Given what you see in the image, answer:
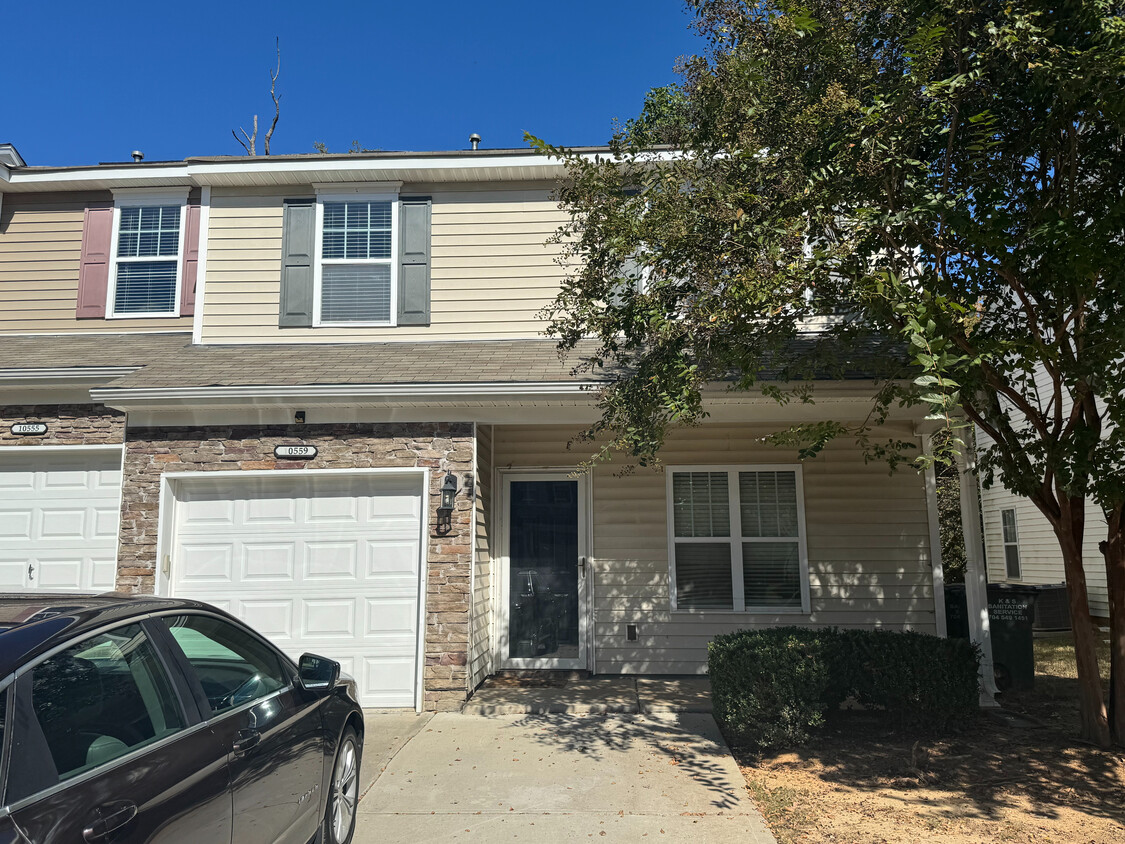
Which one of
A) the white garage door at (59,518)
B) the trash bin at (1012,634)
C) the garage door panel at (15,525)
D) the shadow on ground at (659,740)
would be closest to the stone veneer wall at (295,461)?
the white garage door at (59,518)

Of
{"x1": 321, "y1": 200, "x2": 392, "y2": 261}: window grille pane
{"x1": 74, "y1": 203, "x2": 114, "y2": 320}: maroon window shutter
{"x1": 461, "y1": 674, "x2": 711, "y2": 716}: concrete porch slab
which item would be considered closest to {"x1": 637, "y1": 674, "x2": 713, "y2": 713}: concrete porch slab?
{"x1": 461, "y1": 674, "x2": 711, "y2": 716}: concrete porch slab

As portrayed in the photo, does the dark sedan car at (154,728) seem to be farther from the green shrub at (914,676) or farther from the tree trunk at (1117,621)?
the tree trunk at (1117,621)

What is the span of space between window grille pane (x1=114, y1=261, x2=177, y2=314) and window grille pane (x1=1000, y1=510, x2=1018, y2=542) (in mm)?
16352

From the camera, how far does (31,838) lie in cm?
198

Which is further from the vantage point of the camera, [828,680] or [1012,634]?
[1012,634]

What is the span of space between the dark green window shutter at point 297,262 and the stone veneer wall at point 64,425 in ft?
6.91

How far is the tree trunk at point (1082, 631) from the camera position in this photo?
19.5 ft

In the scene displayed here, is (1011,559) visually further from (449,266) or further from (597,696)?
(449,266)

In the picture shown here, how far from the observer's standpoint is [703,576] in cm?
900

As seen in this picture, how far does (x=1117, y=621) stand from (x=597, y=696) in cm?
433

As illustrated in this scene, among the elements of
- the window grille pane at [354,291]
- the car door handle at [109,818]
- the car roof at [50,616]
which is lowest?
the car door handle at [109,818]

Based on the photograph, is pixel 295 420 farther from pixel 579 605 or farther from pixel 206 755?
pixel 206 755

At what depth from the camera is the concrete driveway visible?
187 inches

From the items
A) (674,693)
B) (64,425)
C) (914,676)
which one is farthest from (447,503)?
(64,425)
